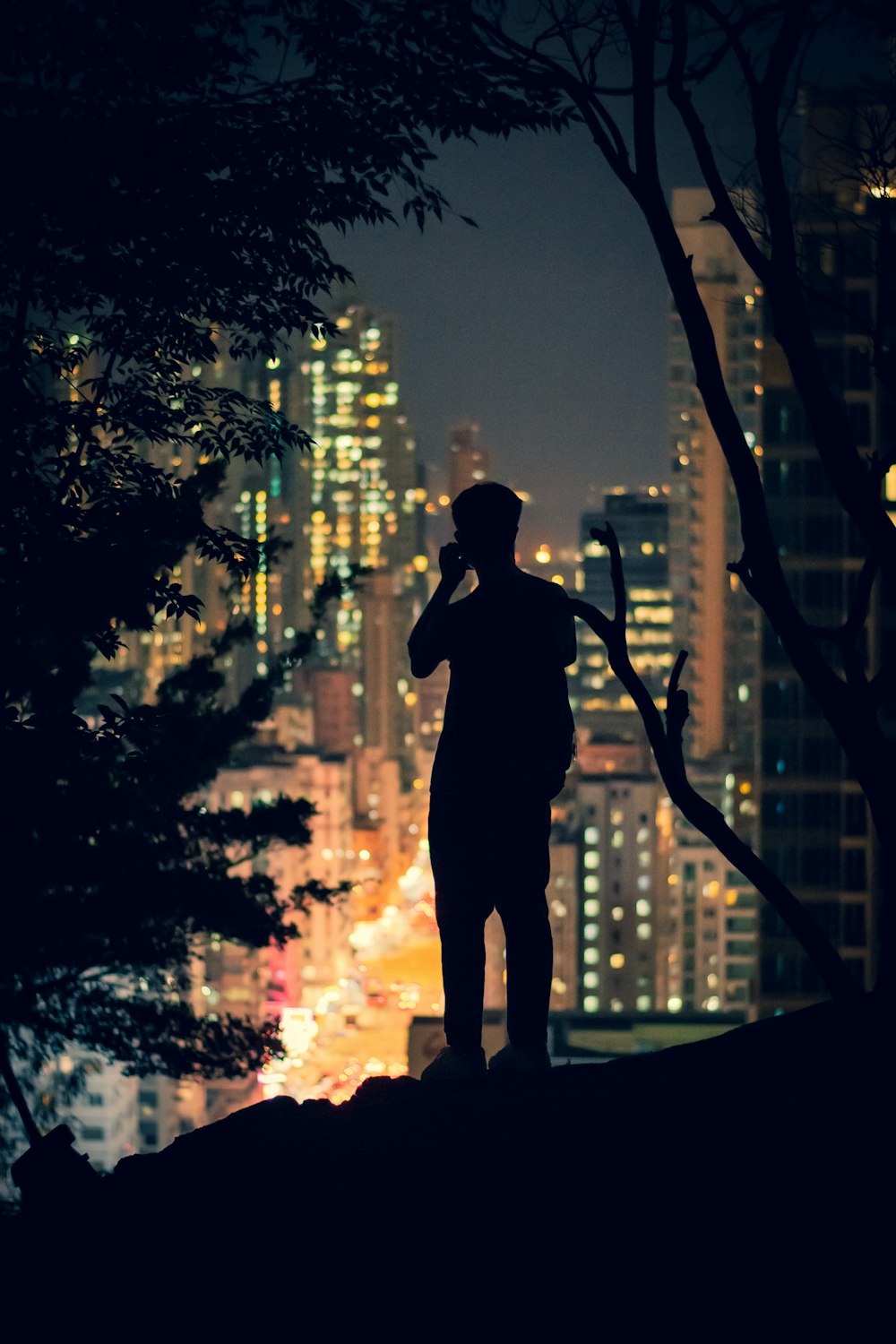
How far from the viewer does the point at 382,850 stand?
93125 millimetres

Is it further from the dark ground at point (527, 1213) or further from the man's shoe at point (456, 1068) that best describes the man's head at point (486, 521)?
the dark ground at point (527, 1213)

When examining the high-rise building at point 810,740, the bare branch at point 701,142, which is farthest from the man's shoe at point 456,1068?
the high-rise building at point 810,740

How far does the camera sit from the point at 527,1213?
5031 mm

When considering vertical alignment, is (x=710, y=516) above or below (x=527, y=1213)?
above

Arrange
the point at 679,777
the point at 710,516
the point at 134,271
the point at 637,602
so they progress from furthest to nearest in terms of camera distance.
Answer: the point at 637,602
the point at 710,516
the point at 134,271
the point at 679,777

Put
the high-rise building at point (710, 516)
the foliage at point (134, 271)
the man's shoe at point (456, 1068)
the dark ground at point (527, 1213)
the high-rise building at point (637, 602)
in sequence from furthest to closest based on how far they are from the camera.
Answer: the high-rise building at point (637, 602) < the high-rise building at point (710, 516) < the foliage at point (134, 271) < the man's shoe at point (456, 1068) < the dark ground at point (527, 1213)

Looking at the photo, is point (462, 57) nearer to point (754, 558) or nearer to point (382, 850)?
point (754, 558)

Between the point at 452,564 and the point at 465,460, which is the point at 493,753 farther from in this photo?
the point at 465,460

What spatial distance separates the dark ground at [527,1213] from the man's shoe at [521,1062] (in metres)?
Result: 0.07

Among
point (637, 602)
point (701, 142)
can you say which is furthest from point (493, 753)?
point (637, 602)

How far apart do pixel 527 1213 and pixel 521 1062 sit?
939 mm

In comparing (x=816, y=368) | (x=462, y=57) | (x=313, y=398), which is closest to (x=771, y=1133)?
(x=816, y=368)

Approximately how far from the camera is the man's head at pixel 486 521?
5.72 meters

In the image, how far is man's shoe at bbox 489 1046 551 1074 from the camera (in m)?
5.92
